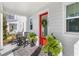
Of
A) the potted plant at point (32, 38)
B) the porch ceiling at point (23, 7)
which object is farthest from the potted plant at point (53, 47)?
the porch ceiling at point (23, 7)

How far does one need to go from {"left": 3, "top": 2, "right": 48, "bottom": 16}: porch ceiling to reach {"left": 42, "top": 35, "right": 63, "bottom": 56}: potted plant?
930 mm

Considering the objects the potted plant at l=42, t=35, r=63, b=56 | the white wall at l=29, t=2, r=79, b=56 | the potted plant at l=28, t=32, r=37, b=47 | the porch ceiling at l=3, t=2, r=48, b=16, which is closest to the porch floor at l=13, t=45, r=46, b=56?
the potted plant at l=28, t=32, r=37, b=47

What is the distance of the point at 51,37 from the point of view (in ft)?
12.7

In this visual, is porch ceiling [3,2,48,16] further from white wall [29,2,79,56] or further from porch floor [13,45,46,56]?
porch floor [13,45,46,56]

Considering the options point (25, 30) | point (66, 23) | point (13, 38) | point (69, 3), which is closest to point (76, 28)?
point (66, 23)

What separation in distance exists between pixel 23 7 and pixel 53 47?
1.42 m

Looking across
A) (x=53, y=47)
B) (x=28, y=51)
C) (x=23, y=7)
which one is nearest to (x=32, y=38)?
(x=28, y=51)

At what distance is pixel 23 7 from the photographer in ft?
13.0

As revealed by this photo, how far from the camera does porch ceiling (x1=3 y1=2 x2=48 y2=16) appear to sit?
3.90 m

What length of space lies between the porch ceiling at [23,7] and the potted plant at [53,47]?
93 cm

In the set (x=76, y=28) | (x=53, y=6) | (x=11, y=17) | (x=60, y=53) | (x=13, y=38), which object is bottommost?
(x=60, y=53)

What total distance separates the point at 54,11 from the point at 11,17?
4.13 ft

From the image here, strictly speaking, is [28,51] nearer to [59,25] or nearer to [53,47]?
[53,47]

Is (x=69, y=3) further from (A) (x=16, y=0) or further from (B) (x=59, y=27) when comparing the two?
(A) (x=16, y=0)
